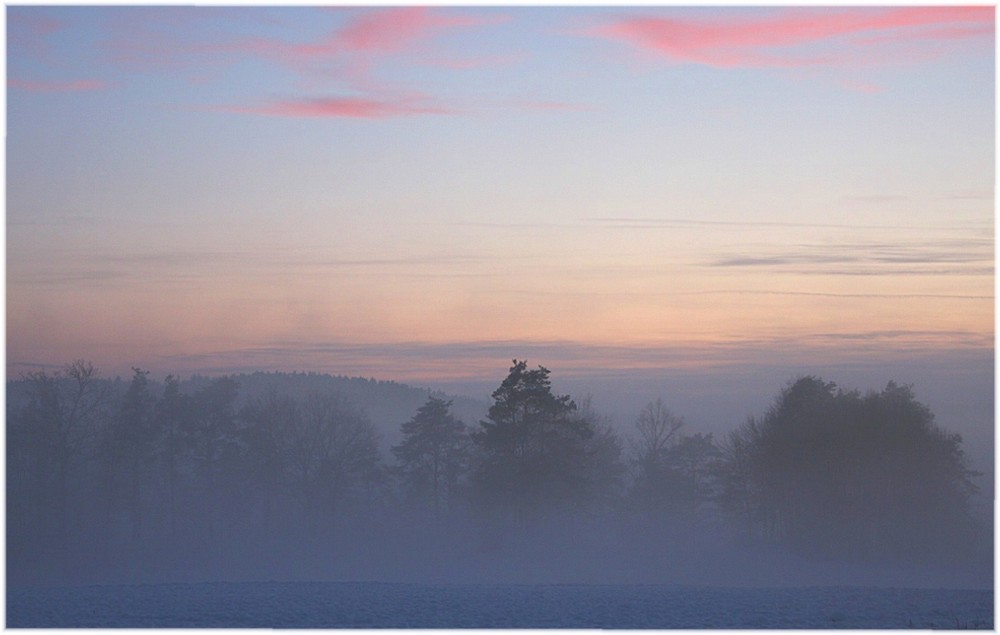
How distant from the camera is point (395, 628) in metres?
17.7

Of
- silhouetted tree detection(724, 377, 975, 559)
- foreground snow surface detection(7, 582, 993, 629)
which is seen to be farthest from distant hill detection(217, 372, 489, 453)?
foreground snow surface detection(7, 582, 993, 629)

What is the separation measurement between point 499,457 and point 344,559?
11452 mm

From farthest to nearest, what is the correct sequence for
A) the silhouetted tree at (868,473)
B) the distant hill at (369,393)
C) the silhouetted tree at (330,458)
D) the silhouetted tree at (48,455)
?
1. the distant hill at (369,393)
2. the silhouetted tree at (330,458)
3. the silhouetted tree at (48,455)
4. the silhouetted tree at (868,473)

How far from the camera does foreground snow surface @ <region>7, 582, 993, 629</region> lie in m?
18.0

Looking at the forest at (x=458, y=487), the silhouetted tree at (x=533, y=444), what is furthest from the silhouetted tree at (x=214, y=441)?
the silhouetted tree at (x=533, y=444)

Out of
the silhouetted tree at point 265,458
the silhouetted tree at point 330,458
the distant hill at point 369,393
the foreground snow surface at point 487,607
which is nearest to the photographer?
the foreground snow surface at point 487,607

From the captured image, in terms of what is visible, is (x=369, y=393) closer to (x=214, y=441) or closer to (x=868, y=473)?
(x=214, y=441)

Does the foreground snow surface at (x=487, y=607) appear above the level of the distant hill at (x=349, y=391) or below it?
below

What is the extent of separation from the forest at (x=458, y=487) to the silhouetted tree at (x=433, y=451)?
0.10 m

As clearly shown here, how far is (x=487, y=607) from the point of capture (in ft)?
64.2

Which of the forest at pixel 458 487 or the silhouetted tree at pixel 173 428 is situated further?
the silhouetted tree at pixel 173 428

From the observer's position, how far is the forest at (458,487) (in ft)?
132

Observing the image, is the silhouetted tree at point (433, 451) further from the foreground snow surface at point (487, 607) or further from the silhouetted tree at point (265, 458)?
the foreground snow surface at point (487, 607)

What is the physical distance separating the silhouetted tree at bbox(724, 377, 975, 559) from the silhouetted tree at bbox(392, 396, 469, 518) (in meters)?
15.4
